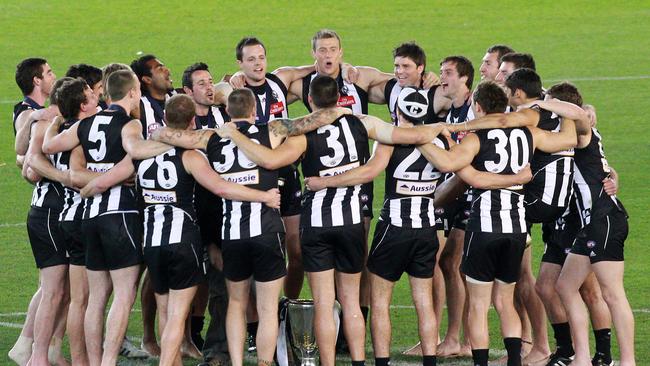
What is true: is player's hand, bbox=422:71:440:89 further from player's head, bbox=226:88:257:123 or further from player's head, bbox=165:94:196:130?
player's head, bbox=165:94:196:130

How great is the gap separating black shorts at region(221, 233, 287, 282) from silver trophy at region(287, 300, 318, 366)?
728 millimetres

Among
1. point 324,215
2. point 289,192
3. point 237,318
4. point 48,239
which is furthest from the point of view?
point 289,192

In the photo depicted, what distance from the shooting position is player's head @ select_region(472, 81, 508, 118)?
10.2 meters

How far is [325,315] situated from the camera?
10109mm

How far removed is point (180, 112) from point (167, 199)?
0.68m

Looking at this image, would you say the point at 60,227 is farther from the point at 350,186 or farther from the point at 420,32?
the point at 420,32

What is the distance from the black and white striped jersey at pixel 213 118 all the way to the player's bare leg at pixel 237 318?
6.49 ft

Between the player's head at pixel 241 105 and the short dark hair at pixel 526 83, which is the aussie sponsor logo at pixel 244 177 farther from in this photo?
the short dark hair at pixel 526 83

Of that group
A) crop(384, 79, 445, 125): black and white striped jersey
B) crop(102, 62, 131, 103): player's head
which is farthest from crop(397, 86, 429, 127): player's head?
crop(102, 62, 131, 103): player's head

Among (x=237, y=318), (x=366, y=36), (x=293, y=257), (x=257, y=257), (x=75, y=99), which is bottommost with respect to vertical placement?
(x=237, y=318)

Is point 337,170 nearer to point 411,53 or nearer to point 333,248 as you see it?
point 333,248

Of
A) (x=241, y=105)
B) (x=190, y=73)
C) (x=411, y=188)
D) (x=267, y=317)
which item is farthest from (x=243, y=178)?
(x=190, y=73)

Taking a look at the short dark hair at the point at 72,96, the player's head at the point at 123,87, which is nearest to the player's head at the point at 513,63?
the player's head at the point at 123,87

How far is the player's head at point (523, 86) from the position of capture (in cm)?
1053
